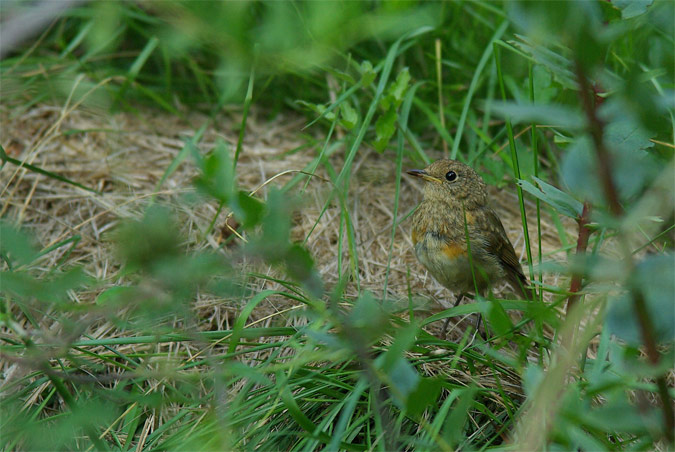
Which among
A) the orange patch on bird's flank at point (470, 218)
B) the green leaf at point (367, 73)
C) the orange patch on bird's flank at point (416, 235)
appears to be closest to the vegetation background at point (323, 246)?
the green leaf at point (367, 73)

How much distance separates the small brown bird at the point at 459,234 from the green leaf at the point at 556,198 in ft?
2.37

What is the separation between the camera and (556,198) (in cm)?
264

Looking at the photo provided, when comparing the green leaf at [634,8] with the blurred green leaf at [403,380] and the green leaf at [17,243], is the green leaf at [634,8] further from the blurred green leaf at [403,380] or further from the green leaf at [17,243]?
the green leaf at [17,243]

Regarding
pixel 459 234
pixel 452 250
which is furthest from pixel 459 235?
pixel 452 250

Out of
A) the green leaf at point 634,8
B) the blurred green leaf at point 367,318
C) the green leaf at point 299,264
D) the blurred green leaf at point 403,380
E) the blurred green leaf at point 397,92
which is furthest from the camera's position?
the blurred green leaf at point 397,92

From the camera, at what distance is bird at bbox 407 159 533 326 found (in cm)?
A: 345

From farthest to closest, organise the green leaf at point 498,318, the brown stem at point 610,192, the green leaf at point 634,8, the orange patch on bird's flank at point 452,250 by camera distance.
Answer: the orange patch on bird's flank at point 452,250 → the green leaf at point 634,8 → the green leaf at point 498,318 → the brown stem at point 610,192

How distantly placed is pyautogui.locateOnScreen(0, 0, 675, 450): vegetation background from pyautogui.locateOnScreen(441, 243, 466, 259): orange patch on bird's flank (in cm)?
30

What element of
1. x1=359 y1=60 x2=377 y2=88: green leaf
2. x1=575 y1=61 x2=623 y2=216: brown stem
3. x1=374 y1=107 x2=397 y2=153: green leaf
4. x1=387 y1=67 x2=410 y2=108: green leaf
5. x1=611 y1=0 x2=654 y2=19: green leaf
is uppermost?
x1=611 y1=0 x2=654 y2=19: green leaf

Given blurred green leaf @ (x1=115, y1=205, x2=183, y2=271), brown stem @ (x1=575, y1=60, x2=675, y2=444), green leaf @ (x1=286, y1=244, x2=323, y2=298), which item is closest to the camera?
blurred green leaf @ (x1=115, y1=205, x2=183, y2=271)

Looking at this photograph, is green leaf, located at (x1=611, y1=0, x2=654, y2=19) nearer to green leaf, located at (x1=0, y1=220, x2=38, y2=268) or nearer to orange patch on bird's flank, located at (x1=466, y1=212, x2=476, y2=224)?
orange patch on bird's flank, located at (x1=466, y1=212, x2=476, y2=224)

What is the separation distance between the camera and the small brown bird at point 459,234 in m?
3.45

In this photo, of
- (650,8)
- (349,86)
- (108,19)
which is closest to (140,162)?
(349,86)

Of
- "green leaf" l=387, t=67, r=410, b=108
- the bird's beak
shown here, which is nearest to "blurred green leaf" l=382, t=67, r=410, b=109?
"green leaf" l=387, t=67, r=410, b=108
